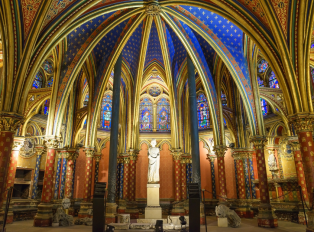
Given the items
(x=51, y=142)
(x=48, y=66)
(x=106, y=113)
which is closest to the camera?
(x=51, y=142)

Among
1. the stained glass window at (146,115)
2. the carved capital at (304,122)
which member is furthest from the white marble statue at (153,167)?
the stained glass window at (146,115)

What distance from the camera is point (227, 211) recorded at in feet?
38.7

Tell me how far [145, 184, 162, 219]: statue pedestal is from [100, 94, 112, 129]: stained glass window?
41.5 feet

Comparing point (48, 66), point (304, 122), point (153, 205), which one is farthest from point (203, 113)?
point (304, 122)

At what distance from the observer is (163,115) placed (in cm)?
2484

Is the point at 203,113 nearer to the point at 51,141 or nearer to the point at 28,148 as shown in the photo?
the point at 51,141

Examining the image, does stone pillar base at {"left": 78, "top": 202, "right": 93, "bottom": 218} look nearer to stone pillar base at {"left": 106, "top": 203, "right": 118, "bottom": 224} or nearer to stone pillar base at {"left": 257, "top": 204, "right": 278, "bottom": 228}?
stone pillar base at {"left": 106, "top": 203, "right": 118, "bottom": 224}

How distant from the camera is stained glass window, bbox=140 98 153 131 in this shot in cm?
2440

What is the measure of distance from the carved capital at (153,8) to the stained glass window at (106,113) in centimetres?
1201

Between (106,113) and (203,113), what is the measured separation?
358 inches

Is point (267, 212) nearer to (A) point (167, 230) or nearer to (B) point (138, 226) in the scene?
(A) point (167, 230)

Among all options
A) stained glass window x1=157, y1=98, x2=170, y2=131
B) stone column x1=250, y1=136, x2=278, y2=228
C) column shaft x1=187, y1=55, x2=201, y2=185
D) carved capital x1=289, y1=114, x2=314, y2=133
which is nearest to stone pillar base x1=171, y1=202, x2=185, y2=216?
column shaft x1=187, y1=55, x2=201, y2=185

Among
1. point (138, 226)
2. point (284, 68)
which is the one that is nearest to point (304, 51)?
point (284, 68)

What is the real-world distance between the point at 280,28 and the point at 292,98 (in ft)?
Result: 8.65
